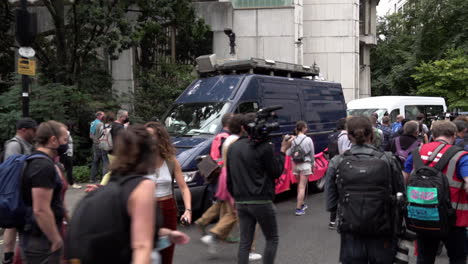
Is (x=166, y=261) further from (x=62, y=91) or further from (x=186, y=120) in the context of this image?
(x=62, y=91)

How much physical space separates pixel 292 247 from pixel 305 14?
24069mm

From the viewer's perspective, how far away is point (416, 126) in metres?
7.66

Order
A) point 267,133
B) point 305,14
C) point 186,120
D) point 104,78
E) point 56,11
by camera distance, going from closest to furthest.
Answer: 1. point 267,133
2. point 186,120
3. point 56,11
4. point 104,78
5. point 305,14

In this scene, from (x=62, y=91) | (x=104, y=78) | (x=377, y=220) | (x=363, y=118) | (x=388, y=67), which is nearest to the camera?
(x=377, y=220)

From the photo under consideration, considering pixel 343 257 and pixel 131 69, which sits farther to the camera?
pixel 131 69

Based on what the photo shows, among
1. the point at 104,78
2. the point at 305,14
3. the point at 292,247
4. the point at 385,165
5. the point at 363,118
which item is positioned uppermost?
the point at 305,14

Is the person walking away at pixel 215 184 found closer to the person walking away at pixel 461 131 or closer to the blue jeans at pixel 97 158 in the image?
the person walking away at pixel 461 131

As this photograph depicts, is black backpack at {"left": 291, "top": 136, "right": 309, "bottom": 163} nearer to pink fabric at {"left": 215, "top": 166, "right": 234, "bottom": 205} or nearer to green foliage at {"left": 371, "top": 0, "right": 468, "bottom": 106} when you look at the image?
pink fabric at {"left": 215, "top": 166, "right": 234, "bottom": 205}

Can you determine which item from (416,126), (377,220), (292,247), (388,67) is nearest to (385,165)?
(377,220)

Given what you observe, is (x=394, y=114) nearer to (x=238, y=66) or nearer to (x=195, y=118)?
(x=238, y=66)

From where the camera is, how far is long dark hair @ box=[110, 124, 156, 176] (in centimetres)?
250

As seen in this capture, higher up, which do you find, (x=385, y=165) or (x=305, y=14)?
(x=305, y=14)

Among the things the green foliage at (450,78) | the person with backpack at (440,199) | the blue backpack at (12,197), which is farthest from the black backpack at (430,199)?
the green foliage at (450,78)

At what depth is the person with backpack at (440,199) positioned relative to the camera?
429 centimetres
